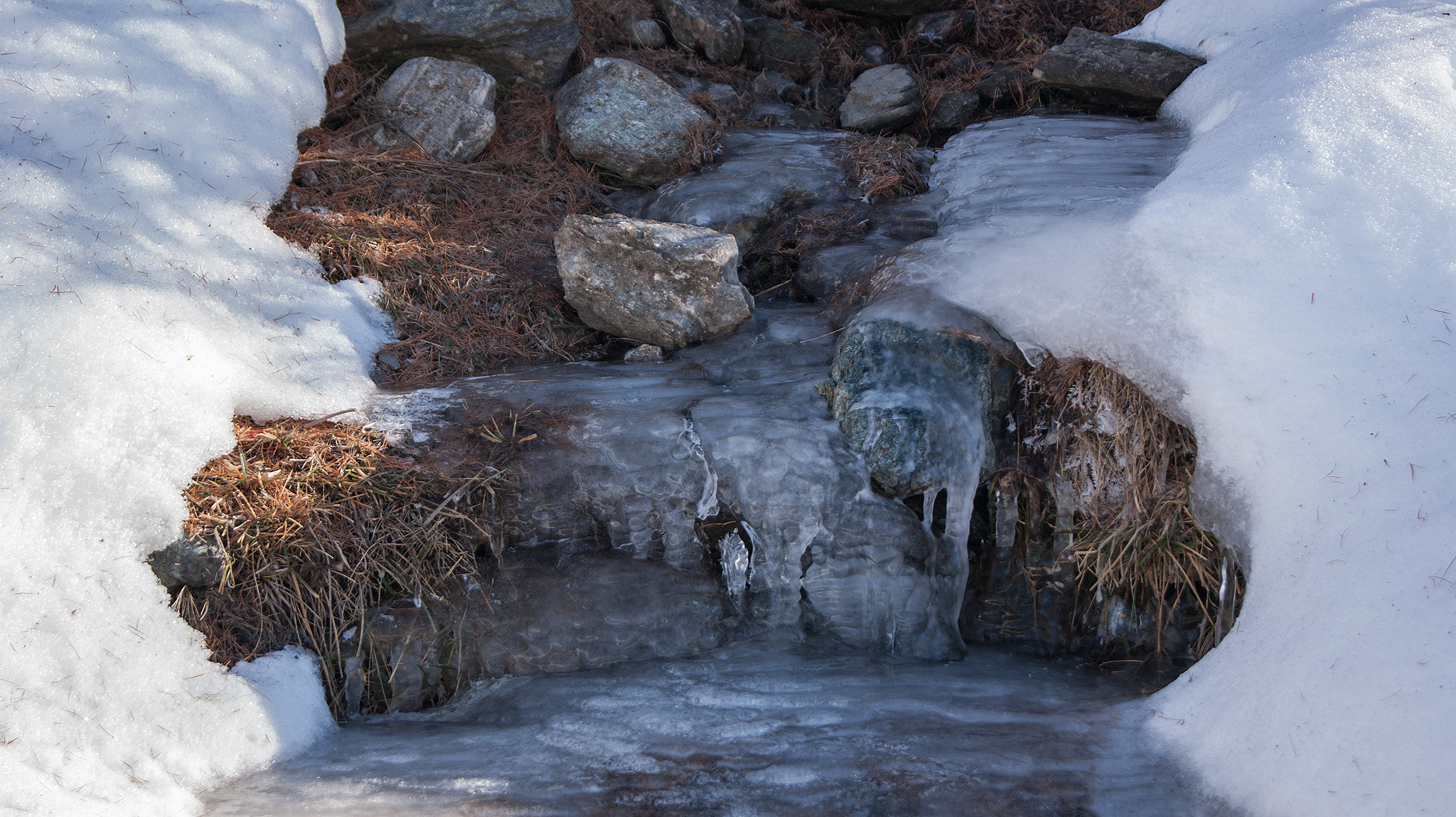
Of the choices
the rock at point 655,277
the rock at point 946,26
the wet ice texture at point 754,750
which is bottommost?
the wet ice texture at point 754,750

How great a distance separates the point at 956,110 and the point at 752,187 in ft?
4.66

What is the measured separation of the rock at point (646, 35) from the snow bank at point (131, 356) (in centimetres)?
221

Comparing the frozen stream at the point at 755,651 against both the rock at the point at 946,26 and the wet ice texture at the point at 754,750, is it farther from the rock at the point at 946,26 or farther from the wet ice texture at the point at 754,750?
the rock at the point at 946,26

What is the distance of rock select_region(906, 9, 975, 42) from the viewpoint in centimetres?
485

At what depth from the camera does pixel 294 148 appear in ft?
12.0

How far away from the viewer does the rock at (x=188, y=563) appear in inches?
95.0

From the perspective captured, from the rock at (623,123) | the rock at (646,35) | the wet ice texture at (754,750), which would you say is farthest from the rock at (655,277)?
the rock at (646,35)

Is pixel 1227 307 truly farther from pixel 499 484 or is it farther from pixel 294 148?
pixel 294 148

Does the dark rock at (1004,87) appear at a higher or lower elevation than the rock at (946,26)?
lower

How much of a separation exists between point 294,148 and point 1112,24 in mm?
4715

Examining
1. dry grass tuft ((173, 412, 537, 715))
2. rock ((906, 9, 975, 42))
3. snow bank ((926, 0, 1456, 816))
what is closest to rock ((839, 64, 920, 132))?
rock ((906, 9, 975, 42))

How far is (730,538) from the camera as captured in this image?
2.79m

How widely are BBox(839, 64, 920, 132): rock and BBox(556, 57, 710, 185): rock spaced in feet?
3.52

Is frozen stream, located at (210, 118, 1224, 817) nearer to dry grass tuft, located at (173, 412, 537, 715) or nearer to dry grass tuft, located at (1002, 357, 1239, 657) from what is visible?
dry grass tuft, located at (173, 412, 537, 715)
